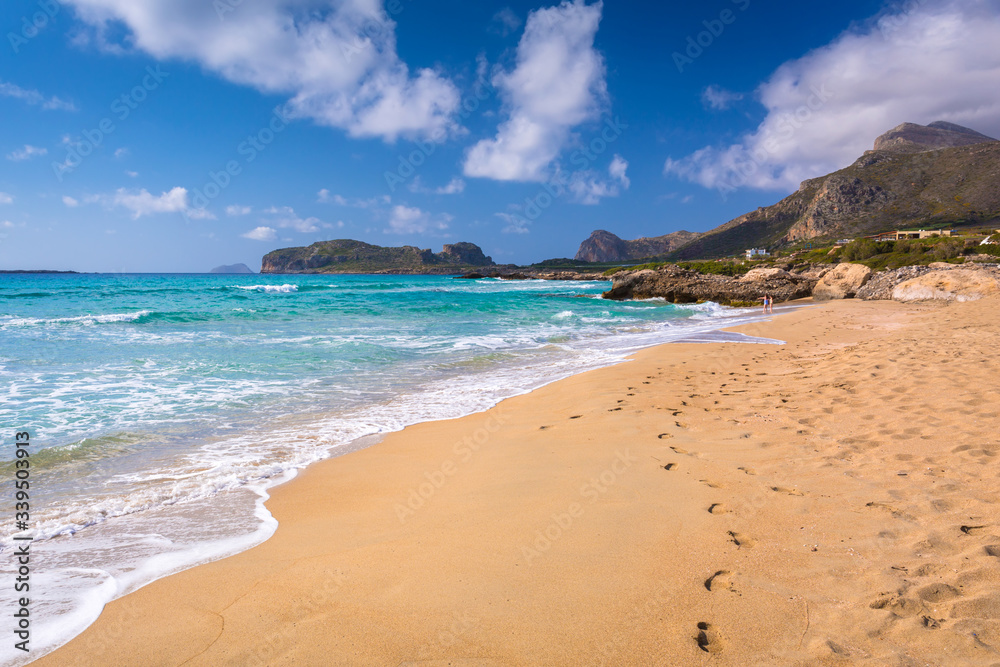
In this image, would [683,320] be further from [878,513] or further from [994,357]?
[878,513]

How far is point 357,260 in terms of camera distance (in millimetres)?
147375

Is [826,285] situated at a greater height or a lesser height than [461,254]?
lesser

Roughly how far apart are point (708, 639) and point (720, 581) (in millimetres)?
445

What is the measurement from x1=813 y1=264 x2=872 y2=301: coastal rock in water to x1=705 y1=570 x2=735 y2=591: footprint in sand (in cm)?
2682

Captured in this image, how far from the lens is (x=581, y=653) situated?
6.60 ft

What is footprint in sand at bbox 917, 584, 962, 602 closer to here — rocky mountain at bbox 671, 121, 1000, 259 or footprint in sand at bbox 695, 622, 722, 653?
footprint in sand at bbox 695, 622, 722, 653

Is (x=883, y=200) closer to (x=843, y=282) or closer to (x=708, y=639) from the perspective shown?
(x=843, y=282)

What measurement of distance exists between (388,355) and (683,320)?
43.1ft

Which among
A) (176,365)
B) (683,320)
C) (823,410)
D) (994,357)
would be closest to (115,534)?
(823,410)

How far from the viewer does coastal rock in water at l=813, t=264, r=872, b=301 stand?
23413mm
